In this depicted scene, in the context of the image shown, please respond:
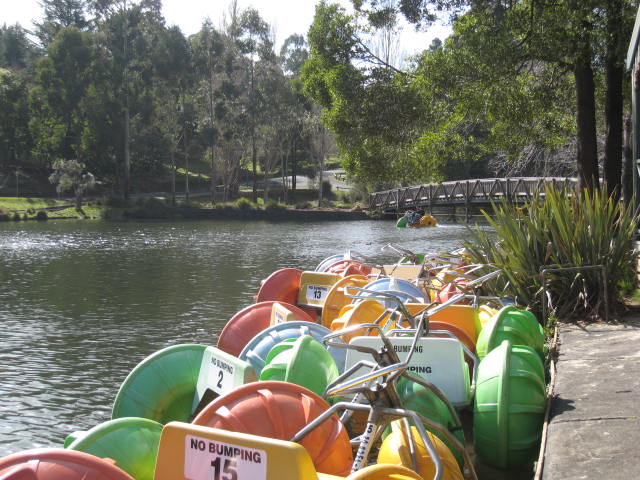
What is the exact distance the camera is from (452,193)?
162ft

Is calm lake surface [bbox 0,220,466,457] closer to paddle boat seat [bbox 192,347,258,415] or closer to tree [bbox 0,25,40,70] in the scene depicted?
paddle boat seat [bbox 192,347,258,415]

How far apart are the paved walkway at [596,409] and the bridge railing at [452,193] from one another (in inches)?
1305

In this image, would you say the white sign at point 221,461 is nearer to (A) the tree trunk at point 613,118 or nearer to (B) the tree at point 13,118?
(A) the tree trunk at point 613,118

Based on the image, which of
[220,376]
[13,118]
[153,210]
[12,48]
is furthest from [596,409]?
[12,48]

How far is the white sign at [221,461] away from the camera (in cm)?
317

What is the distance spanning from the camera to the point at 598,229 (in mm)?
8828

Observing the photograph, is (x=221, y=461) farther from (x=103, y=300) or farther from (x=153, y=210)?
(x=153, y=210)

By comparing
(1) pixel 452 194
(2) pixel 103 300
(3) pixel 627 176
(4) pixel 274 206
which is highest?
(3) pixel 627 176

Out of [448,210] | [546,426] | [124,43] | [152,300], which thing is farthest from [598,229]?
[124,43]

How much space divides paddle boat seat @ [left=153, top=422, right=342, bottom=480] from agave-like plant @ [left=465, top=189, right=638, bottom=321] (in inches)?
227

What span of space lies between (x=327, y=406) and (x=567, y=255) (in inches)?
213

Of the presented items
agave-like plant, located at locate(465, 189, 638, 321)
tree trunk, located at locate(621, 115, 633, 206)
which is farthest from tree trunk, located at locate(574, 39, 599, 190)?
agave-like plant, located at locate(465, 189, 638, 321)

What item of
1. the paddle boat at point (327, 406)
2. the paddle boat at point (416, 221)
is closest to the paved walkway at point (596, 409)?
the paddle boat at point (327, 406)

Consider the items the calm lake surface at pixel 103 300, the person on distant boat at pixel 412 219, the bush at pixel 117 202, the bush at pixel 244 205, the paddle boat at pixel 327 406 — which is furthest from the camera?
the bush at pixel 244 205
